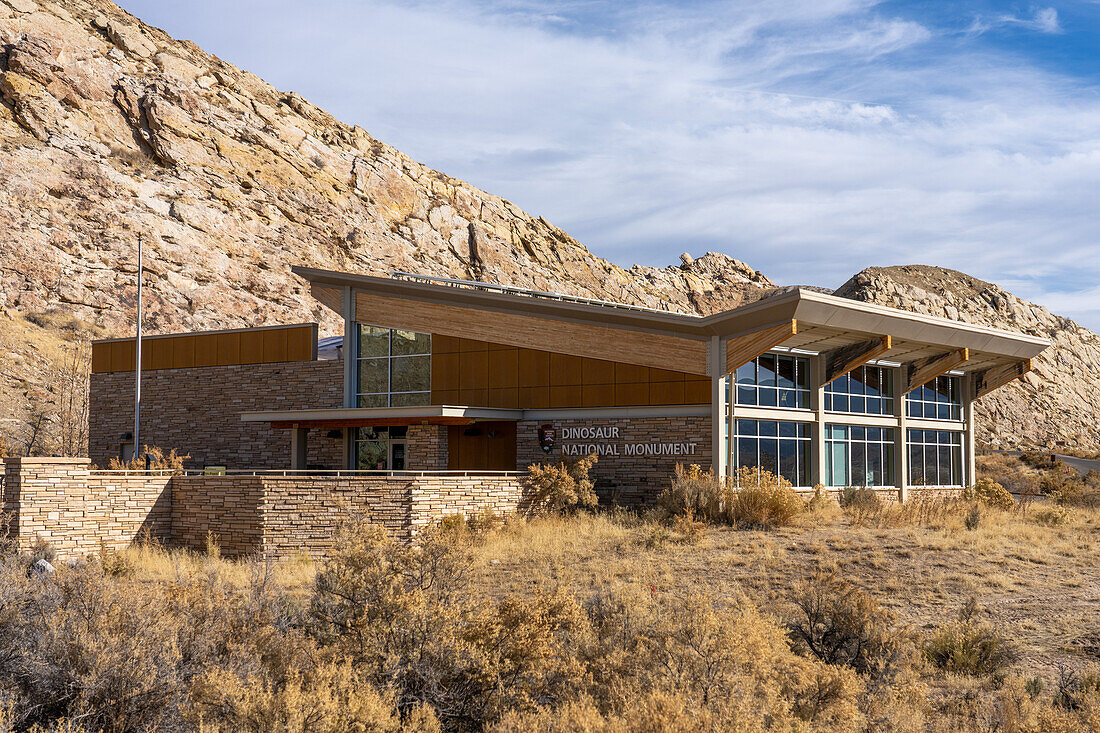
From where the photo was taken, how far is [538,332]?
2798cm

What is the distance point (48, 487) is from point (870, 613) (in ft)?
56.1

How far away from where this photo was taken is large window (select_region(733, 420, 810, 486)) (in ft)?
86.0

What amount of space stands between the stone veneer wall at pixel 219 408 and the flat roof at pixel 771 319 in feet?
10.3

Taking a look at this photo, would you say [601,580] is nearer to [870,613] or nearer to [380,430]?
[870,613]

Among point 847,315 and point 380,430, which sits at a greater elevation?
point 847,315

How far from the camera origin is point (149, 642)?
29.3 ft

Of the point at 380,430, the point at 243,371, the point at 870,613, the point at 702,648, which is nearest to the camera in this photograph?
the point at 702,648

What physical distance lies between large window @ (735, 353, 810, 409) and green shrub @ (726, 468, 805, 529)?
11.5 feet

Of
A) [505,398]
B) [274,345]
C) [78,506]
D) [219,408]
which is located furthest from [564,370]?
[219,408]

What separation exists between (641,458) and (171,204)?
161 ft

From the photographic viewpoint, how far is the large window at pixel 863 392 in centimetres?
2925

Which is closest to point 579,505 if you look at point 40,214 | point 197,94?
point 40,214

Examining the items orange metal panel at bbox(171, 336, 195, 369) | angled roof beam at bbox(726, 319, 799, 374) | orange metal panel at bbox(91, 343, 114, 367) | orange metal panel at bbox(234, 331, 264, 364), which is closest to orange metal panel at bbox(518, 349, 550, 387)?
angled roof beam at bbox(726, 319, 799, 374)

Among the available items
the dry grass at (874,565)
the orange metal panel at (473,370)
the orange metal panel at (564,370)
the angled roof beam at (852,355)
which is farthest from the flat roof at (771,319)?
the dry grass at (874,565)
